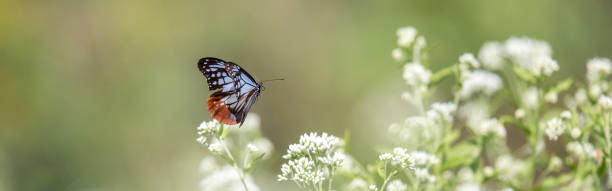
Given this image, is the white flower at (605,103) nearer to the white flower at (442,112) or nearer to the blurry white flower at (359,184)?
the white flower at (442,112)

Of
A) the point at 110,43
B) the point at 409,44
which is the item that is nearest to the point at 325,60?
the point at 110,43

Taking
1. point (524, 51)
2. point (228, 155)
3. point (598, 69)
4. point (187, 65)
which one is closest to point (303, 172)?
point (228, 155)

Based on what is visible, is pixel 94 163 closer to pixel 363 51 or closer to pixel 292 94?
pixel 292 94

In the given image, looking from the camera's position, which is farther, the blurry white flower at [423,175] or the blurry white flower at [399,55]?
the blurry white flower at [399,55]

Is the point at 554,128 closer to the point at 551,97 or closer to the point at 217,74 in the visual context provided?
the point at 551,97

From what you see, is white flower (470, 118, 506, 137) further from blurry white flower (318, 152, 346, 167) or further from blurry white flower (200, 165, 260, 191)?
blurry white flower (200, 165, 260, 191)

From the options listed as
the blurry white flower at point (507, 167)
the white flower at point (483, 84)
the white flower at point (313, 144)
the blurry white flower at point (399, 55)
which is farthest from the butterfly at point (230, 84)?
the white flower at point (483, 84)

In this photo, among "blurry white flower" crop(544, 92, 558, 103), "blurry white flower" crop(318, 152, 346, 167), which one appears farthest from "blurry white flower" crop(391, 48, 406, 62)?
"blurry white flower" crop(318, 152, 346, 167)

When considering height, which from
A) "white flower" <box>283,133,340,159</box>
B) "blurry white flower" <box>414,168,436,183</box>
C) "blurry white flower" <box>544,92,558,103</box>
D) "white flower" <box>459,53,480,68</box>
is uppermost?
"white flower" <box>459,53,480,68</box>
